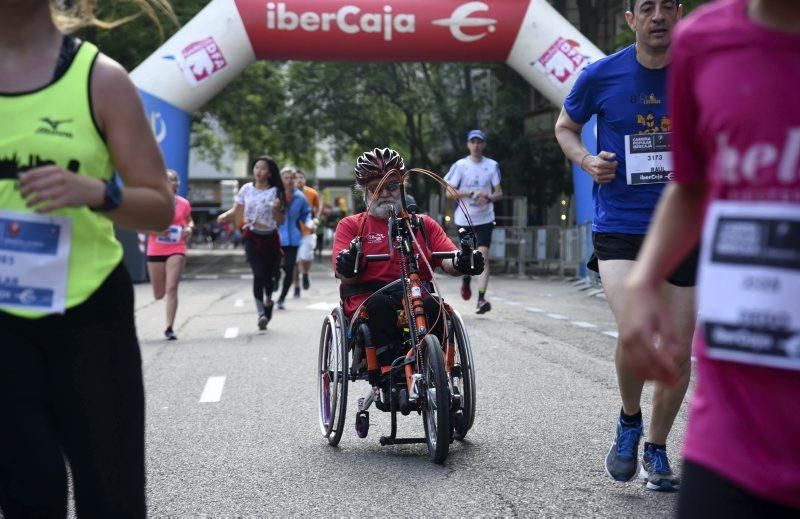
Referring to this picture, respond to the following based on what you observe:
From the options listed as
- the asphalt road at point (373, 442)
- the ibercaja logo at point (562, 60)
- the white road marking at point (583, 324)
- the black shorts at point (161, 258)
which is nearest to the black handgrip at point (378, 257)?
the asphalt road at point (373, 442)

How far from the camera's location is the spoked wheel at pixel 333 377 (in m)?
5.95

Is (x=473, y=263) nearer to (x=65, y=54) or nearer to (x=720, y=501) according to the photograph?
(x=65, y=54)

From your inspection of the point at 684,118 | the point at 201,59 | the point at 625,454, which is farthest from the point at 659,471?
the point at 201,59

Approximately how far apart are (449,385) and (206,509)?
4.40ft

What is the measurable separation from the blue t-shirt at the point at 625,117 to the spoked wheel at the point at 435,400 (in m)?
0.90

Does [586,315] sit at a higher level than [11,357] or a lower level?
lower

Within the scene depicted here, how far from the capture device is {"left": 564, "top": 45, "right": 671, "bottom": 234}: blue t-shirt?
16.6 feet

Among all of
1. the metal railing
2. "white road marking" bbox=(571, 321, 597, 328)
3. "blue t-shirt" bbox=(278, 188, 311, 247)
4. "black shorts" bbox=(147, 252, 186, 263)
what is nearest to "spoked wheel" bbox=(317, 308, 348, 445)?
"black shorts" bbox=(147, 252, 186, 263)

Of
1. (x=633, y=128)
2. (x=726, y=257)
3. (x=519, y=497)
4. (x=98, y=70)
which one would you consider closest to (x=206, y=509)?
(x=519, y=497)

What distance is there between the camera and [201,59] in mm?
19891

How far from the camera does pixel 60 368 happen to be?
8.52ft

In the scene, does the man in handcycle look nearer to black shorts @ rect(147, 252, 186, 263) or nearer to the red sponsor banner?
black shorts @ rect(147, 252, 186, 263)

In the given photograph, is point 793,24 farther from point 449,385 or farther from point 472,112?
point 472,112

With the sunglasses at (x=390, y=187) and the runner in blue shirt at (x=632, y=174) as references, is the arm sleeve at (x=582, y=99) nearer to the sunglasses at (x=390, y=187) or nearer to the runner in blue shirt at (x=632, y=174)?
the runner in blue shirt at (x=632, y=174)
